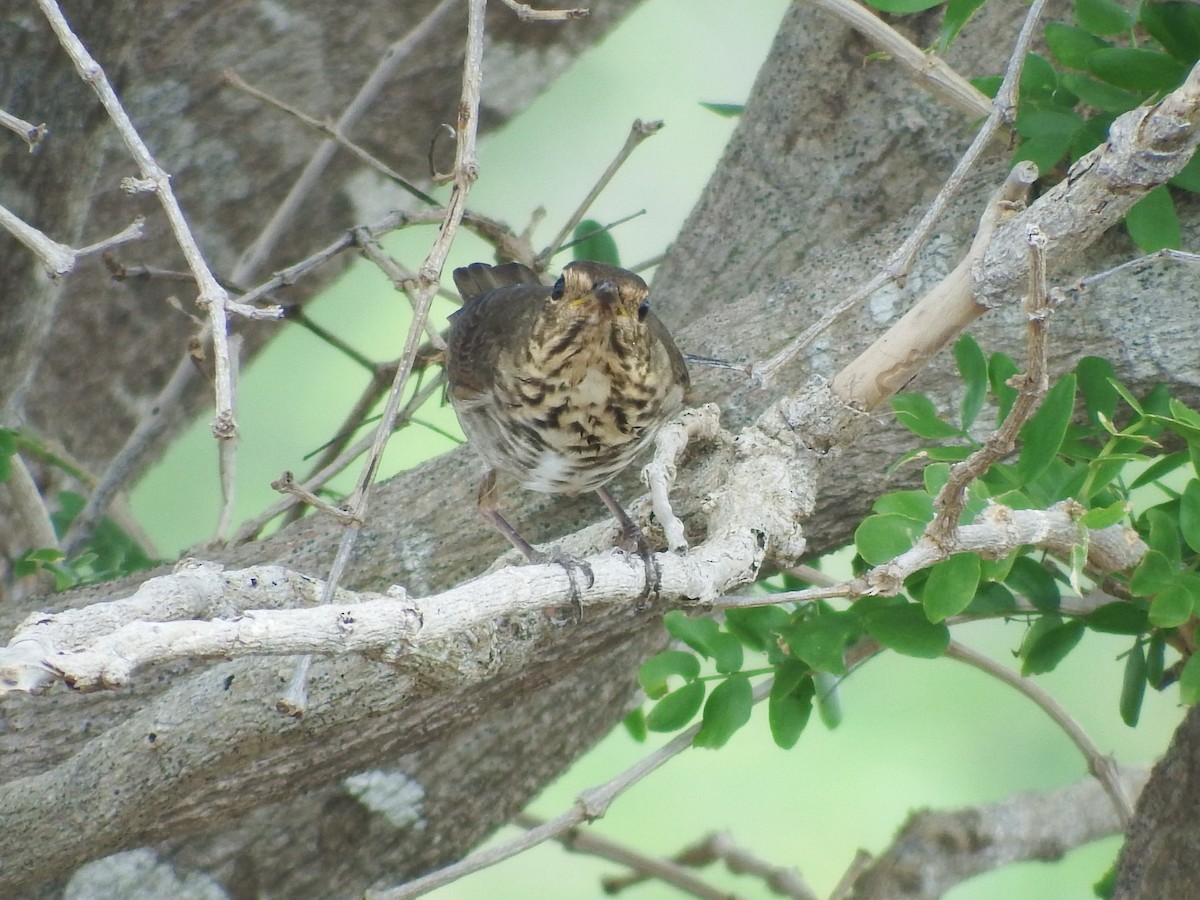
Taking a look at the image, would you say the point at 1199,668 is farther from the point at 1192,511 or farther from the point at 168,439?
the point at 168,439

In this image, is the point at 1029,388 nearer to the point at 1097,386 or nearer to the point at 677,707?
the point at 1097,386

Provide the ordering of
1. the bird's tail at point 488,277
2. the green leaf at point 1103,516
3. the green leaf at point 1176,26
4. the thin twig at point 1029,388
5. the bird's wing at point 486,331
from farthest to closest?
the bird's tail at point 488,277, the bird's wing at point 486,331, the green leaf at point 1176,26, the green leaf at point 1103,516, the thin twig at point 1029,388

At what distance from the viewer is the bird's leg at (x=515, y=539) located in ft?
5.70

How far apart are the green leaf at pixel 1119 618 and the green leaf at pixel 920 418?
1.16 feet

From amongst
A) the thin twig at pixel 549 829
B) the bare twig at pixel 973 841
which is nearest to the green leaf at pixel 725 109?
the thin twig at pixel 549 829

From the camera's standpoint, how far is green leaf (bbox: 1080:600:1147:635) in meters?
1.91

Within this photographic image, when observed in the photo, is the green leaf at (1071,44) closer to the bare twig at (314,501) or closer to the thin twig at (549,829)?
the thin twig at (549,829)

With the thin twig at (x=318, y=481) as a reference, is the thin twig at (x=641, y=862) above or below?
below

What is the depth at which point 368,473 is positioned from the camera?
1.67 m

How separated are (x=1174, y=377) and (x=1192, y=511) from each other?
1.30 ft

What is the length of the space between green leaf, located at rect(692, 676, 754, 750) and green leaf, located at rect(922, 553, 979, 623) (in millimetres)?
375

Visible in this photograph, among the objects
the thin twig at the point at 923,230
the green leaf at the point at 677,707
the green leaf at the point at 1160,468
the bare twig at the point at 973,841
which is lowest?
the bare twig at the point at 973,841

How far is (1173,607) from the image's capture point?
166cm

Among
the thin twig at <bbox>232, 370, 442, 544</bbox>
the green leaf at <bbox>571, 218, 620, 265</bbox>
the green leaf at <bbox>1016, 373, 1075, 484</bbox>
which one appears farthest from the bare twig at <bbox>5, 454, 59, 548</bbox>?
the green leaf at <bbox>1016, 373, 1075, 484</bbox>
